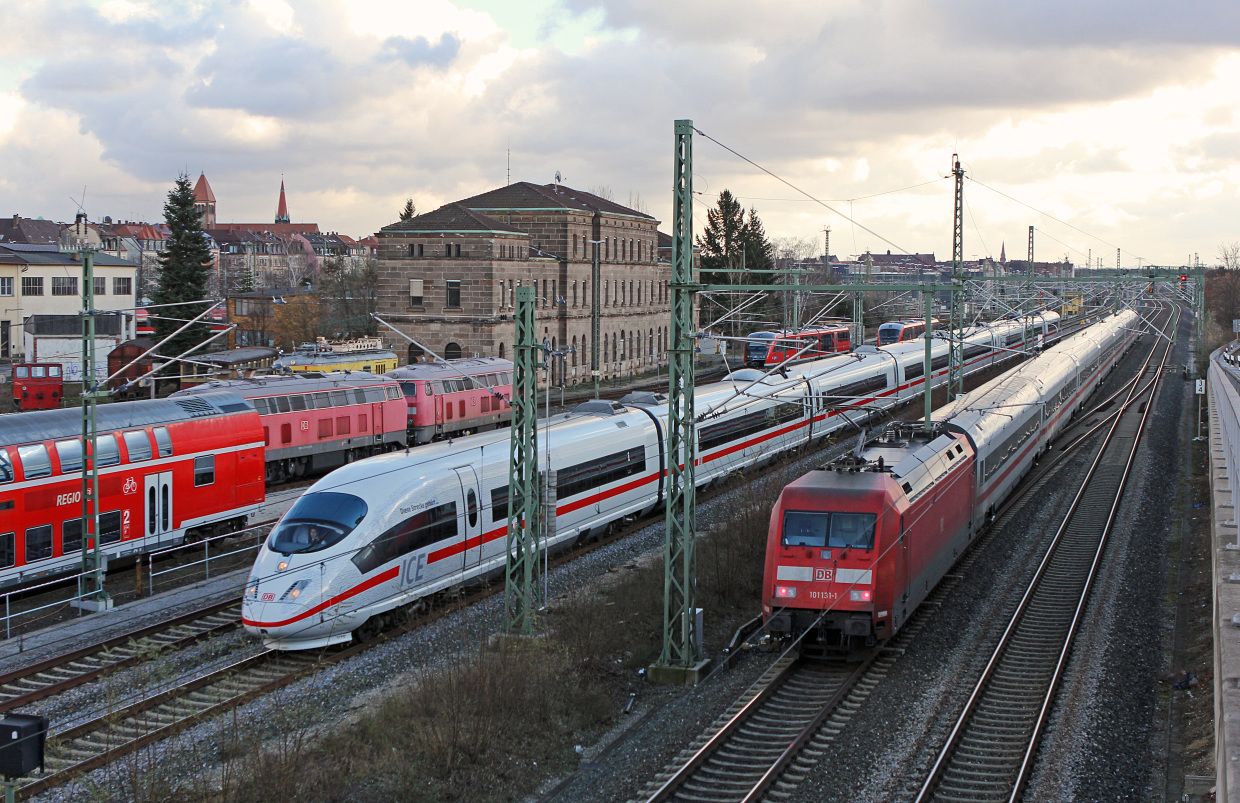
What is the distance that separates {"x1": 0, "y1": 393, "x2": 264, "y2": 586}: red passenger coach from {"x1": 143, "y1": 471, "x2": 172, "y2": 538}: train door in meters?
0.02

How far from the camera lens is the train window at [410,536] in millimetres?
18812

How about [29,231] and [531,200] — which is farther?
[29,231]

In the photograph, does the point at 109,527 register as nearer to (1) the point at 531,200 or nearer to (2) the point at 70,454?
(2) the point at 70,454

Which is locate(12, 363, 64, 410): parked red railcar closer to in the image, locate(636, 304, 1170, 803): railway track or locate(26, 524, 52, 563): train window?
locate(26, 524, 52, 563): train window

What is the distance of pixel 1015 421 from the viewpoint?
30.0 meters

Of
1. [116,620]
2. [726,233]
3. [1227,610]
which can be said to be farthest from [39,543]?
[726,233]

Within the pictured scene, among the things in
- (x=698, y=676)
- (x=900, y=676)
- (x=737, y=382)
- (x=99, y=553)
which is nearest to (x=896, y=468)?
(x=900, y=676)

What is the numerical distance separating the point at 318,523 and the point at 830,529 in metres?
7.84

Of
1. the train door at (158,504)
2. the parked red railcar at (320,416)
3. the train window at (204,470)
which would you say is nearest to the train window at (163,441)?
the train door at (158,504)

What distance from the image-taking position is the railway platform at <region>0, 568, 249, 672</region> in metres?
18.7

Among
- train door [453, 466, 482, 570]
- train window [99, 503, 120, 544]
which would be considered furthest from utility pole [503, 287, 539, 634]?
train window [99, 503, 120, 544]

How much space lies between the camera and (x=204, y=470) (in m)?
25.4

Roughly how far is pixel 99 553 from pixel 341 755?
1027 centimetres

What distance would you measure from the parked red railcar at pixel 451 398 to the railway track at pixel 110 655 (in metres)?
18.5
